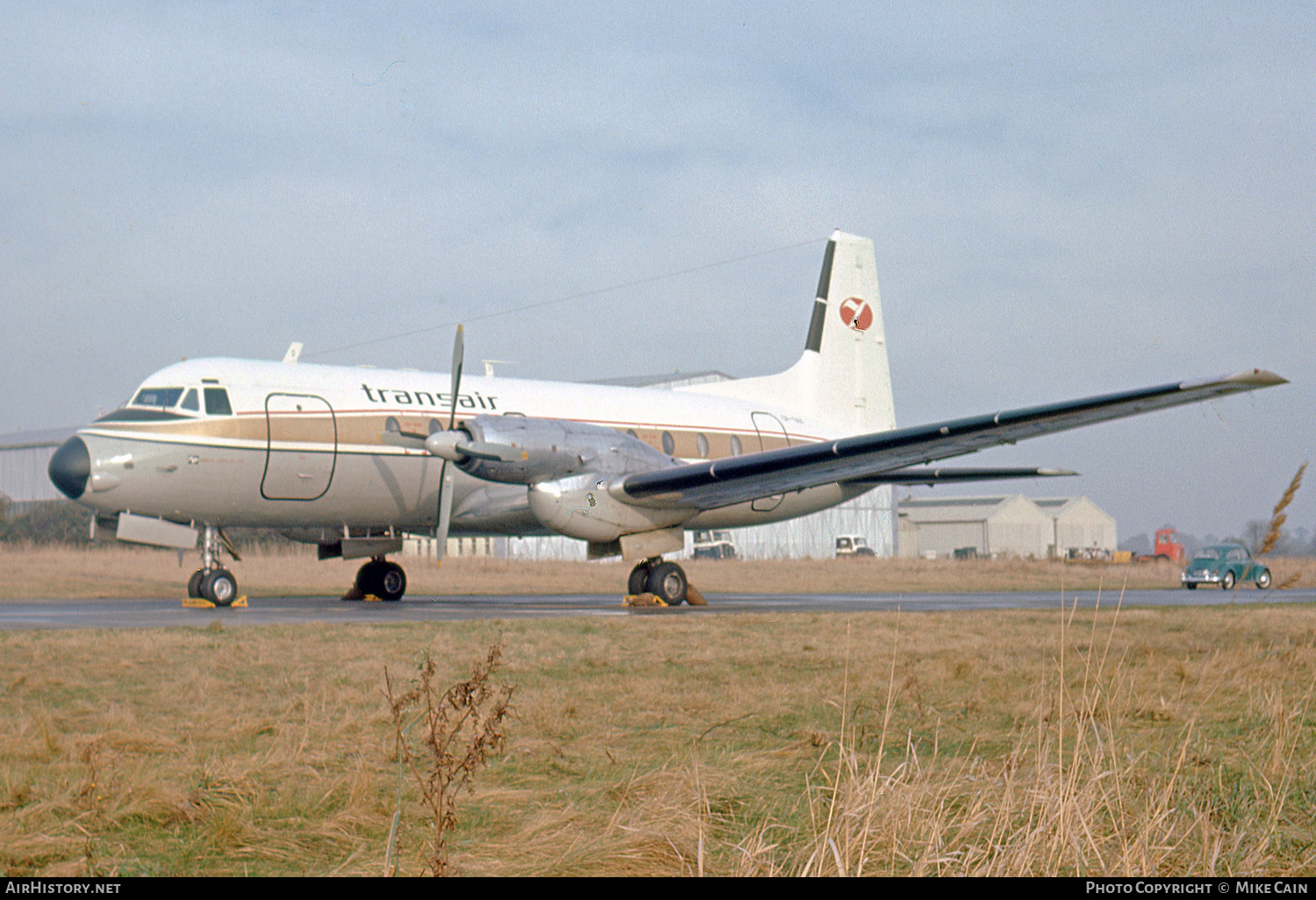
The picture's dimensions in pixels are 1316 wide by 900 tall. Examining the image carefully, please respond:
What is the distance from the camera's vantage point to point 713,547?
179 feet

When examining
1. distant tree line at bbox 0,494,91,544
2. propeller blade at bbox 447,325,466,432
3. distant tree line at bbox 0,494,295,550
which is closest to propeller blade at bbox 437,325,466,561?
propeller blade at bbox 447,325,466,432

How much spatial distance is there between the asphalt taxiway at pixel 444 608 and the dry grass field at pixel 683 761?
3.49 metres

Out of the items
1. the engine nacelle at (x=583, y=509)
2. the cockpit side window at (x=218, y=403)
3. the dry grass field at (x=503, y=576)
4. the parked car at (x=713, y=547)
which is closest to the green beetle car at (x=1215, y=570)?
the dry grass field at (x=503, y=576)

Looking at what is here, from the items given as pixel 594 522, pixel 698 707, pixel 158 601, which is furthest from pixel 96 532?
pixel 698 707

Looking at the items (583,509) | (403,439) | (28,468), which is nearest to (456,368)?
(403,439)

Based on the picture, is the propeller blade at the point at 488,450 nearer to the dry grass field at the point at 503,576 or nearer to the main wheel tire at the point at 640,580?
the main wheel tire at the point at 640,580

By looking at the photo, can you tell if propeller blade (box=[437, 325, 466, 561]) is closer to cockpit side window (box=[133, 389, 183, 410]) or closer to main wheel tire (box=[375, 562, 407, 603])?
main wheel tire (box=[375, 562, 407, 603])

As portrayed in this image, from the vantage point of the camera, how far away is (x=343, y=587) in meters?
29.2

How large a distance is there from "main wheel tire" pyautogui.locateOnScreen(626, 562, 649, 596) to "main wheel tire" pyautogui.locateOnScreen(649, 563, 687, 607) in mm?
145

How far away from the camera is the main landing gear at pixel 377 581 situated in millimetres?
21562

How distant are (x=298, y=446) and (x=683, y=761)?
1435cm

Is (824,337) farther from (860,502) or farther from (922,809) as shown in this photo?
(860,502)

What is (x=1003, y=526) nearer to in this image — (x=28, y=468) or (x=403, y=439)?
(x=28, y=468)

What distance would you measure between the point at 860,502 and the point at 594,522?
4538 centimetres
